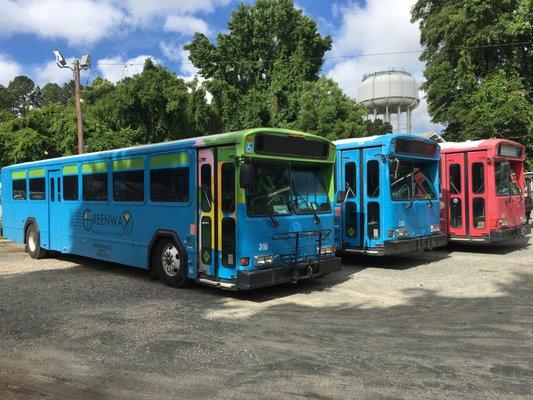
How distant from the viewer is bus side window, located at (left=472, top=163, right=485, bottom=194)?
13.4 m

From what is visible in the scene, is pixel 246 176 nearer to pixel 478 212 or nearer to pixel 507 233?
pixel 478 212

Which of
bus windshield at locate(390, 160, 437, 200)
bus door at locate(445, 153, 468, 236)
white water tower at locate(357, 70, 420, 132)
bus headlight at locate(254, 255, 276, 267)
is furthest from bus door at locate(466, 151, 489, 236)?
white water tower at locate(357, 70, 420, 132)

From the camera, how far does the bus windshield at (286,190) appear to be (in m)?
8.27

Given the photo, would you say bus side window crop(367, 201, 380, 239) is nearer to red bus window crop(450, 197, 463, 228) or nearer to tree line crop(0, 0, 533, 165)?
red bus window crop(450, 197, 463, 228)

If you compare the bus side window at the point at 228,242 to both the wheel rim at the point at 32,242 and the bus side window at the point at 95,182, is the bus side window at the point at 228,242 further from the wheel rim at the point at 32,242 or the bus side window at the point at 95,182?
the wheel rim at the point at 32,242

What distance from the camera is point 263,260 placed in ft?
26.9

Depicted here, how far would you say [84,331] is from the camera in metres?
6.87

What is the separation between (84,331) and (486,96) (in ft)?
73.9

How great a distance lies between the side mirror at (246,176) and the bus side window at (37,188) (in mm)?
8047

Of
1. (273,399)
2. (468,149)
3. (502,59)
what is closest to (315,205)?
(273,399)

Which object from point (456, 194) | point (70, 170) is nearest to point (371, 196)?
point (456, 194)

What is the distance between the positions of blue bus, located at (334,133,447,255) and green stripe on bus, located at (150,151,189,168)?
3.93 metres

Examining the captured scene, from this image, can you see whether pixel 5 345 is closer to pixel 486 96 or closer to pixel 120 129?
pixel 486 96

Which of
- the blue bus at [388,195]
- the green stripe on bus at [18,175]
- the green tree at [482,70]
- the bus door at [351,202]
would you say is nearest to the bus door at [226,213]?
the blue bus at [388,195]
